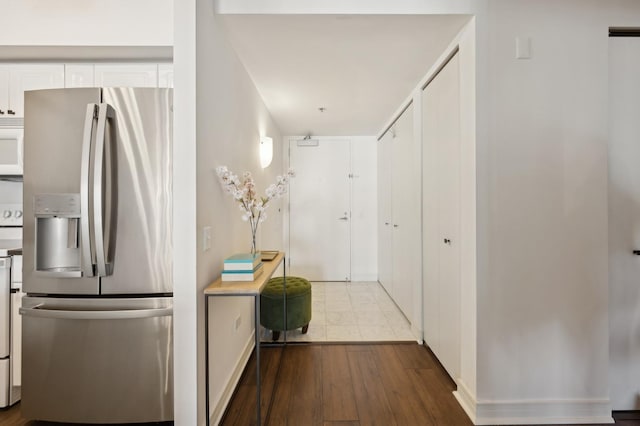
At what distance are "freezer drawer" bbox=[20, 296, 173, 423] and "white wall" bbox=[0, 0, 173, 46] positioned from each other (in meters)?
1.60

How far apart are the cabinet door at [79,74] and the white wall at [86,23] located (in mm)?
189

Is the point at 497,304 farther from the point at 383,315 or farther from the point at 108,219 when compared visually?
the point at 108,219

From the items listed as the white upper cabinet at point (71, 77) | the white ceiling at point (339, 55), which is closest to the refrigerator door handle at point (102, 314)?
the white upper cabinet at point (71, 77)

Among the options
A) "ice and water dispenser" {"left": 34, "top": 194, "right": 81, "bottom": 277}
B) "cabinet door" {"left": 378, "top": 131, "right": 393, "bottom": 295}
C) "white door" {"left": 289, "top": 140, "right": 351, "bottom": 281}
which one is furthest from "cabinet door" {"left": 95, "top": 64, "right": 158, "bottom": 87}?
"white door" {"left": 289, "top": 140, "right": 351, "bottom": 281}

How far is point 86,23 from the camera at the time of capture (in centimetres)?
185

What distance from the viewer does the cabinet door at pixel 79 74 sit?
2033 mm

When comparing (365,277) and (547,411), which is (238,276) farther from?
(365,277)

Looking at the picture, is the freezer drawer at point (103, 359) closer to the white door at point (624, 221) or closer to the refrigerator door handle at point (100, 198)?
the refrigerator door handle at point (100, 198)

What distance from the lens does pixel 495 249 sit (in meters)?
1.77

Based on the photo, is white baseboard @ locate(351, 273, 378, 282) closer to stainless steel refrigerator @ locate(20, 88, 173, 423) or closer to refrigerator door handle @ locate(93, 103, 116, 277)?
stainless steel refrigerator @ locate(20, 88, 173, 423)

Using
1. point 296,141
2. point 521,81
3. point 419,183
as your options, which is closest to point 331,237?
point 296,141

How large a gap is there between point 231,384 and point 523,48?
9.29 feet

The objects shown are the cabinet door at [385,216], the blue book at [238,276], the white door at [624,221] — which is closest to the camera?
the blue book at [238,276]

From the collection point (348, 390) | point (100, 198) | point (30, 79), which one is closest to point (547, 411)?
point (348, 390)
